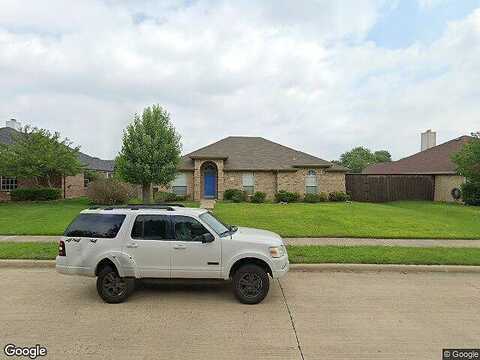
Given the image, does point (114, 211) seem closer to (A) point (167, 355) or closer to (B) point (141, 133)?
(A) point (167, 355)

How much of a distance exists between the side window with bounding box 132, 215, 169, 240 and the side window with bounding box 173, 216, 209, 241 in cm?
19

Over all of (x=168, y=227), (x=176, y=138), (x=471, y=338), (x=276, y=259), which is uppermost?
(x=176, y=138)

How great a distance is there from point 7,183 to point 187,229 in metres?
25.7

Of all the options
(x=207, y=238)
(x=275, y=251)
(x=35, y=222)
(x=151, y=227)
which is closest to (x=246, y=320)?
(x=275, y=251)

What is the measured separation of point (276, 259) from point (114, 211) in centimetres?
318

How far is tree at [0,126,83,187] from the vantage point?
22719 millimetres

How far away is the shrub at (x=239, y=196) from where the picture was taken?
82.3 feet

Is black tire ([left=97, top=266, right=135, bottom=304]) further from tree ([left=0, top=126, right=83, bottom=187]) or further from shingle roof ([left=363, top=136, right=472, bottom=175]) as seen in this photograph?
shingle roof ([left=363, top=136, right=472, bottom=175])

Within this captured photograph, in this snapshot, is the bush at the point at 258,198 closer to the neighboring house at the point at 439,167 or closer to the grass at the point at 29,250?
the neighboring house at the point at 439,167

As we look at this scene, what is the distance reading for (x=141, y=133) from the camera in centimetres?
2050

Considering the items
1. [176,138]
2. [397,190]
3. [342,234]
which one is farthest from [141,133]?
[397,190]

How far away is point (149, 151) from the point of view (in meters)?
20.4

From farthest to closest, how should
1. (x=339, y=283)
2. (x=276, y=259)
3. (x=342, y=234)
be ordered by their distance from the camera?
(x=342, y=234) → (x=339, y=283) → (x=276, y=259)

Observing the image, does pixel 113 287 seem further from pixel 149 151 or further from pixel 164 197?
pixel 164 197
